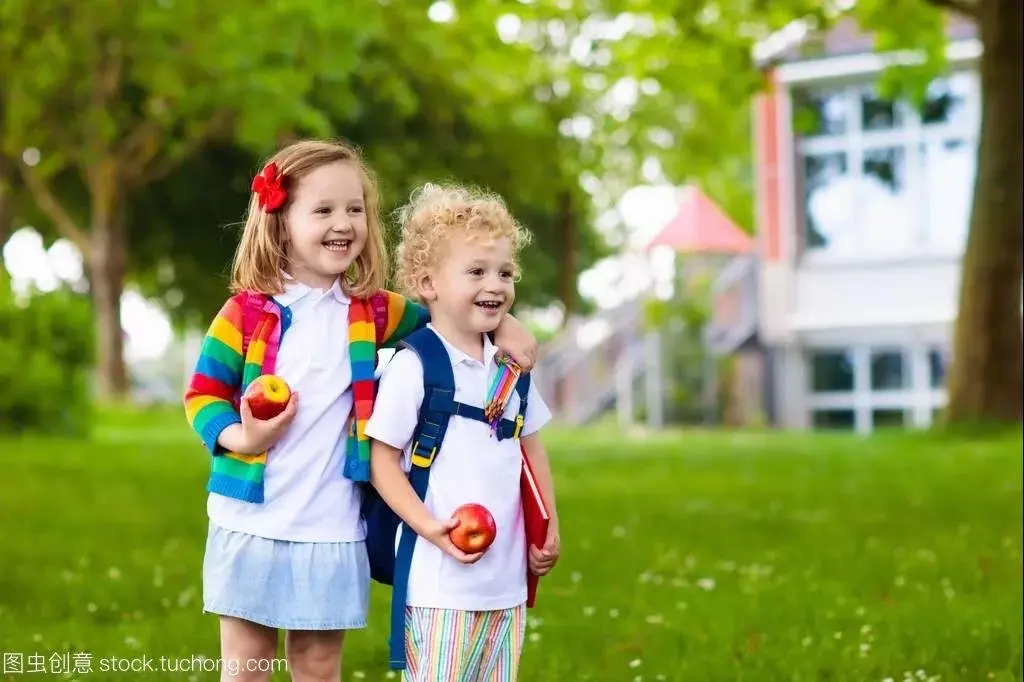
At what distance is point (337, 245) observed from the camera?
3988 millimetres

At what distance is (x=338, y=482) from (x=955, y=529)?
6.68m

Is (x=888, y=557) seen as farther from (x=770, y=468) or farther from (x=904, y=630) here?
(x=770, y=468)

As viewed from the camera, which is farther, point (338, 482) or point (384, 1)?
Answer: point (384, 1)

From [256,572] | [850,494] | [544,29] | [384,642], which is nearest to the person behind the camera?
[256,572]

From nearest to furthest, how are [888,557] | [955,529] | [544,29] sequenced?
[888,557], [955,529], [544,29]

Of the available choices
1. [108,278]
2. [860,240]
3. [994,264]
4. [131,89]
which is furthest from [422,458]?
[131,89]

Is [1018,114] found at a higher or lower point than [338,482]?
higher

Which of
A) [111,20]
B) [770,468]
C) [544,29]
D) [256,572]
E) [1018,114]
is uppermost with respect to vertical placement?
[544,29]

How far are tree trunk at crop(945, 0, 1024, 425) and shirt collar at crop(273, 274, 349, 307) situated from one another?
14.8 m

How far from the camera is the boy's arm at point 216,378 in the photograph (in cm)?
388

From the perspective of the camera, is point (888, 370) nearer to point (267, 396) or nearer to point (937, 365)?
point (937, 365)

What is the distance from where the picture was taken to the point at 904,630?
6312 mm

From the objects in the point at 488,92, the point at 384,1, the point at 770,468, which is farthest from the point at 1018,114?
the point at 488,92

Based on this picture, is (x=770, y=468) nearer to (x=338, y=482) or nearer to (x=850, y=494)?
(x=850, y=494)
